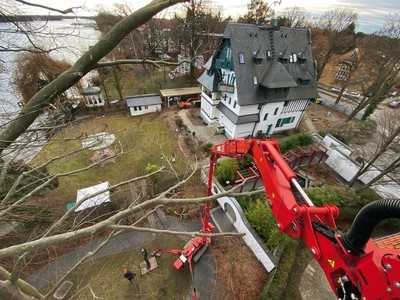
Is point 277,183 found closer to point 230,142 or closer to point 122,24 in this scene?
point 230,142

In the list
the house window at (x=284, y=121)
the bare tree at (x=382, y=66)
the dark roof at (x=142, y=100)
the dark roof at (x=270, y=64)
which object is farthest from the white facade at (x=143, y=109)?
the bare tree at (x=382, y=66)

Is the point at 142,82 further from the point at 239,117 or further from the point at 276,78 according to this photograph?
the point at 276,78

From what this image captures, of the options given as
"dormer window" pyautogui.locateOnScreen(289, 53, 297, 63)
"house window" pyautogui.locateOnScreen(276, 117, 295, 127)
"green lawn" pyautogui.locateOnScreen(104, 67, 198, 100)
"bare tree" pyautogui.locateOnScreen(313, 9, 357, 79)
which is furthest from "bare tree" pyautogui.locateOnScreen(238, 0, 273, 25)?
"house window" pyautogui.locateOnScreen(276, 117, 295, 127)

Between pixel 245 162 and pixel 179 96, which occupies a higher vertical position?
pixel 245 162

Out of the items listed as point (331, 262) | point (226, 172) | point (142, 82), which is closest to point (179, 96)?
point (142, 82)

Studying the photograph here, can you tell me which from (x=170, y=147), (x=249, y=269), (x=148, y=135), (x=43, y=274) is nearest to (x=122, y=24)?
(x=249, y=269)

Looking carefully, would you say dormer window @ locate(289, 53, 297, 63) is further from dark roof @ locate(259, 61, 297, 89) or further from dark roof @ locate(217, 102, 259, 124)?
dark roof @ locate(217, 102, 259, 124)
